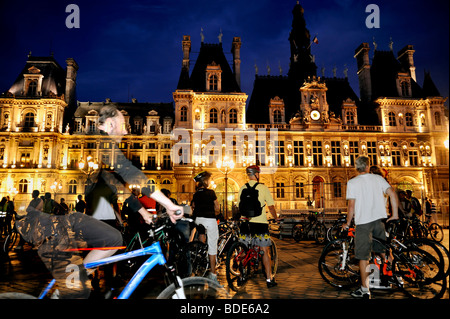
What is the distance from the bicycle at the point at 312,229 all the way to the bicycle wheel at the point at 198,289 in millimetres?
9211

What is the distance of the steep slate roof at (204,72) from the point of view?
95.5ft

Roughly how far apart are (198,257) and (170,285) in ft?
9.82

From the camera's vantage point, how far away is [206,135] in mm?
27875

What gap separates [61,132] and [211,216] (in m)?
A: 32.2

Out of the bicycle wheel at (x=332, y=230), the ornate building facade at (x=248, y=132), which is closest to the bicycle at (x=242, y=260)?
the bicycle wheel at (x=332, y=230)

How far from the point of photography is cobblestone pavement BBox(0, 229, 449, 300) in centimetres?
481

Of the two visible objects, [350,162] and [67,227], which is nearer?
[67,227]

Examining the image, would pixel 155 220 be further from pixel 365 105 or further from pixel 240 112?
pixel 365 105

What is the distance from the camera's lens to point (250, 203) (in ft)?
17.0

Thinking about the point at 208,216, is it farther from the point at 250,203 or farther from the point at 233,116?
the point at 233,116

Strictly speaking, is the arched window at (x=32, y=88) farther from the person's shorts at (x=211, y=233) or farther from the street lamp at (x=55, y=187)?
the person's shorts at (x=211, y=233)
